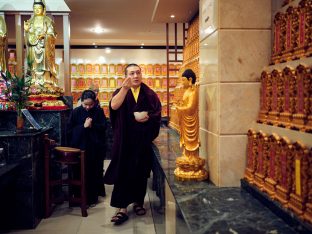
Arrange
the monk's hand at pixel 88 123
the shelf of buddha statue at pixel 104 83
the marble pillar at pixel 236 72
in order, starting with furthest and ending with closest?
the shelf of buddha statue at pixel 104 83, the monk's hand at pixel 88 123, the marble pillar at pixel 236 72

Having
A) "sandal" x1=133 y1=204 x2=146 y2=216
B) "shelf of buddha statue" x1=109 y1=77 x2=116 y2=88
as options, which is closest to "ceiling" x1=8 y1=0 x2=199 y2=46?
"shelf of buddha statue" x1=109 y1=77 x2=116 y2=88

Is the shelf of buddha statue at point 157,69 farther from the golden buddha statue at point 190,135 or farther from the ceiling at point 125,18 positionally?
the golden buddha statue at point 190,135

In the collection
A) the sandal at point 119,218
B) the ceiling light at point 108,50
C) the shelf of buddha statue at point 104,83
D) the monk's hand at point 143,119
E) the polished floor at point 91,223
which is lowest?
the polished floor at point 91,223

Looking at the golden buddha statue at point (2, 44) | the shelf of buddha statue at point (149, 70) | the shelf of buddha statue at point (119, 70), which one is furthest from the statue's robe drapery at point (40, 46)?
the shelf of buddha statue at point (149, 70)

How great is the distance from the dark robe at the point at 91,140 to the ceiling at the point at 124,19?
5.76 feet

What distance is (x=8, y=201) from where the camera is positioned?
3264mm

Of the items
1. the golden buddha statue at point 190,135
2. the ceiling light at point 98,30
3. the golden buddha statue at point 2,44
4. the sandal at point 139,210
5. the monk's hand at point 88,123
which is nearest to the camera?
the golden buddha statue at point 190,135

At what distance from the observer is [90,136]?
3984 mm

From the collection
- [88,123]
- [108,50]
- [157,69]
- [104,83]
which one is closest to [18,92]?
[88,123]

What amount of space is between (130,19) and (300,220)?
5.85 metres

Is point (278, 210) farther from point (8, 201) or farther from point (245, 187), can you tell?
point (8, 201)

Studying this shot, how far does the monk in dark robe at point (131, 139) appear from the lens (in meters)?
3.16

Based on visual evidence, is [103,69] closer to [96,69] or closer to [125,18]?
[96,69]

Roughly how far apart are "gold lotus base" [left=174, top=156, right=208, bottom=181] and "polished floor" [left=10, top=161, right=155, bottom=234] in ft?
4.17
